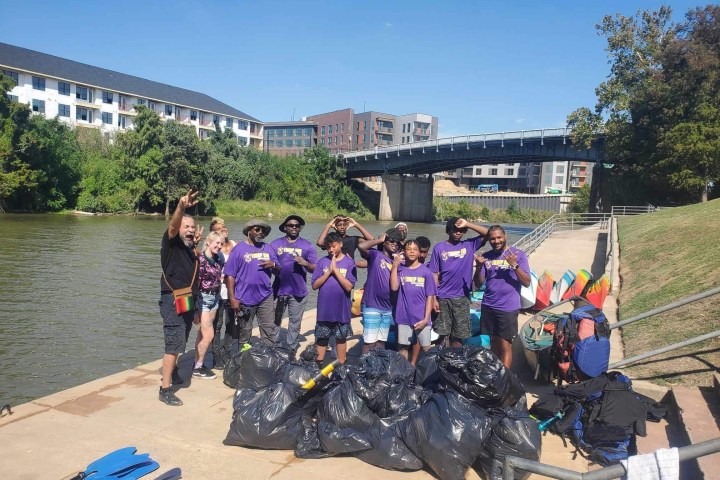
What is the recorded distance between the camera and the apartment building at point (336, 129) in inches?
4092

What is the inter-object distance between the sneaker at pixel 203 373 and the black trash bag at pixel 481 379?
2.80m

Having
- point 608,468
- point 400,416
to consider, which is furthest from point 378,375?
point 608,468

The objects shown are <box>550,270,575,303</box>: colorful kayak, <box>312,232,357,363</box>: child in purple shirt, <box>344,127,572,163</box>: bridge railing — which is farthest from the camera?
<box>344,127,572,163</box>: bridge railing

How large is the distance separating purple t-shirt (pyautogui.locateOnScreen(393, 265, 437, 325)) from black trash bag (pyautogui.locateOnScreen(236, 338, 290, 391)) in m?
1.30

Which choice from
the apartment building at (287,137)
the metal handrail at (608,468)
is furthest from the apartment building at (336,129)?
the metal handrail at (608,468)

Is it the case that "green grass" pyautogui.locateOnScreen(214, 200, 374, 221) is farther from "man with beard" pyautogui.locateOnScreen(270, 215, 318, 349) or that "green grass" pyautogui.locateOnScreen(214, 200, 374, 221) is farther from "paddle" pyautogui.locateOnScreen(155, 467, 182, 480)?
"paddle" pyautogui.locateOnScreen(155, 467, 182, 480)

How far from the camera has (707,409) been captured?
4.89 meters

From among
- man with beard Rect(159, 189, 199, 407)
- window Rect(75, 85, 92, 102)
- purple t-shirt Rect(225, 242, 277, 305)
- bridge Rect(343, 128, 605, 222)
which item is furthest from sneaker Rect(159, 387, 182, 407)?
window Rect(75, 85, 92, 102)

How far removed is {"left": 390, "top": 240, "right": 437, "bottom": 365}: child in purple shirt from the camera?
5.95m

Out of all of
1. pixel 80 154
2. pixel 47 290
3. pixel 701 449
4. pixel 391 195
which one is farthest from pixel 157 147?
pixel 701 449

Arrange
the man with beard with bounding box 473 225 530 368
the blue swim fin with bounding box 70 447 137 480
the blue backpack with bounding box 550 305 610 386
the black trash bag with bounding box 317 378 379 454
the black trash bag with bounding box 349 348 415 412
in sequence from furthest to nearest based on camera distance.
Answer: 1. the man with beard with bounding box 473 225 530 368
2. the blue backpack with bounding box 550 305 610 386
3. the black trash bag with bounding box 349 348 415 412
4. the black trash bag with bounding box 317 378 379 454
5. the blue swim fin with bounding box 70 447 137 480

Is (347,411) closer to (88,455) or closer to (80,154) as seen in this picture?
(88,455)

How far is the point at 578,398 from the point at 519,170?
359 feet

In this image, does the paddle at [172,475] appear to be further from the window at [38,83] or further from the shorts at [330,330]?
the window at [38,83]
